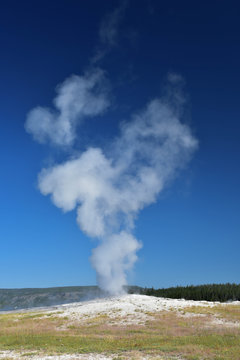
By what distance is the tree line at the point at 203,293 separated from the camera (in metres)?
73.4

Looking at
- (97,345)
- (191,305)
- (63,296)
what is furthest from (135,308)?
(63,296)

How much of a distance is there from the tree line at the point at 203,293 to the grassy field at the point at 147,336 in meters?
23.0

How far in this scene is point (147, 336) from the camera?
32.5 m

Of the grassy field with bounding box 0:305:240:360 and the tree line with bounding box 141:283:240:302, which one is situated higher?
the tree line with bounding box 141:283:240:302

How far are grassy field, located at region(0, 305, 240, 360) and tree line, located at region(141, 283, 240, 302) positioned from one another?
2297 cm

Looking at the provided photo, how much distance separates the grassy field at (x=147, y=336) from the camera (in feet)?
81.9

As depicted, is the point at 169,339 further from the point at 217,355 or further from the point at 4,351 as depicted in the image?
the point at 4,351

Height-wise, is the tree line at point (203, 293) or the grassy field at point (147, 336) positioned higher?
the tree line at point (203, 293)

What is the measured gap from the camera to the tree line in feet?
241

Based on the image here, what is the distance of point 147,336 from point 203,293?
45865 mm

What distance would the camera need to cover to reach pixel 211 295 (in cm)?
7375

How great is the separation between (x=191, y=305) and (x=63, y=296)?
151230 millimetres

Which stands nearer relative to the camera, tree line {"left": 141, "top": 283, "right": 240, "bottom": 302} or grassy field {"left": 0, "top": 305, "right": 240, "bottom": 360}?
grassy field {"left": 0, "top": 305, "right": 240, "bottom": 360}

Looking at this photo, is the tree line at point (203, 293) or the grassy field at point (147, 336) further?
the tree line at point (203, 293)
